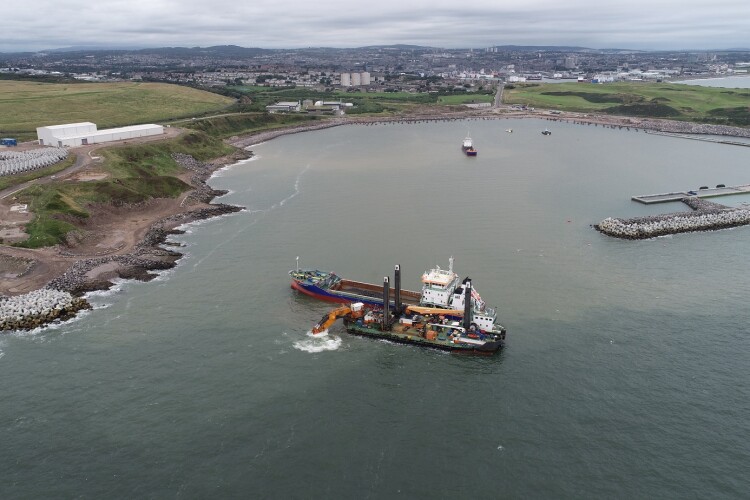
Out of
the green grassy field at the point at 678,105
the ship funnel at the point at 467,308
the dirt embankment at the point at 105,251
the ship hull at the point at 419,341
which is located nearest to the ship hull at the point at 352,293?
the ship hull at the point at 419,341

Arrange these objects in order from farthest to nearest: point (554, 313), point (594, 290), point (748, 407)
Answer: point (594, 290)
point (554, 313)
point (748, 407)

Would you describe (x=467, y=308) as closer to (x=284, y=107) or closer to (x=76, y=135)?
(x=76, y=135)

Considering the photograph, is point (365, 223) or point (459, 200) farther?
point (459, 200)

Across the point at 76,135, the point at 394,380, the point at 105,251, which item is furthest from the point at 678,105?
the point at 105,251

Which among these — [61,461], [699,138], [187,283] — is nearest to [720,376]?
[61,461]

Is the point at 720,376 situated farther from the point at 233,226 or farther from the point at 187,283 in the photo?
the point at 233,226

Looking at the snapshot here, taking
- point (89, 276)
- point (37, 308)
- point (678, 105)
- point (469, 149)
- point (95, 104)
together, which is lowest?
point (37, 308)
